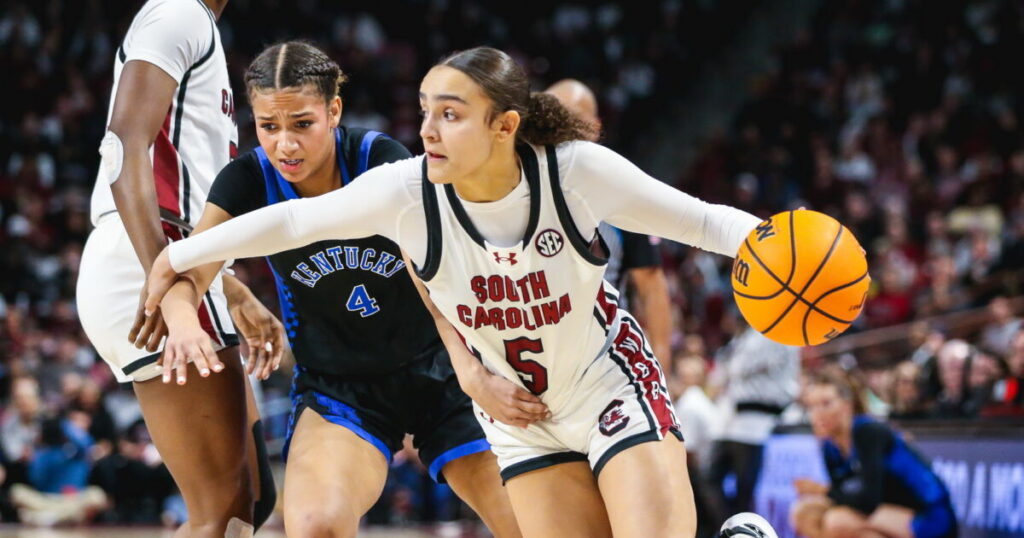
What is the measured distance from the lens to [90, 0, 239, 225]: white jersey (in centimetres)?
366

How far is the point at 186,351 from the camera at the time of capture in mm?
3252

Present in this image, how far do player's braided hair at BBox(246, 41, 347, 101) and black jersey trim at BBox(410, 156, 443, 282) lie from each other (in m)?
0.55

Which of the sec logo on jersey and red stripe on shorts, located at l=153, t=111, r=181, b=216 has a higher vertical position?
red stripe on shorts, located at l=153, t=111, r=181, b=216

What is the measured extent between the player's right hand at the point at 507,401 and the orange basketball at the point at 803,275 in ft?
2.29

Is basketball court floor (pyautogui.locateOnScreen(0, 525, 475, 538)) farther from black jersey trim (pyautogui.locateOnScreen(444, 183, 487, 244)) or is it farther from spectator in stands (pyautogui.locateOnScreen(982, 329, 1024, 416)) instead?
black jersey trim (pyautogui.locateOnScreen(444, 183, 487, 244))

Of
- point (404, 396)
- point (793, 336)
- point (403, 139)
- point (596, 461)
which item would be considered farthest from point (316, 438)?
point (403, 139)

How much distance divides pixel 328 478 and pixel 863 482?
4.24 meters

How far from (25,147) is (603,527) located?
1451cm

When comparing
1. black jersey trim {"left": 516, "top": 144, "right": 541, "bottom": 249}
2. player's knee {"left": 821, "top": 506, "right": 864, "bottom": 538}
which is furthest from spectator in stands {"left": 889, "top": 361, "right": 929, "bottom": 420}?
black jersey trim {"left": 516, "top": 144, "right": 541, "bottom": 249}

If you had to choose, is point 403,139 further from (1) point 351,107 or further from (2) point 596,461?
(2) point 596,461

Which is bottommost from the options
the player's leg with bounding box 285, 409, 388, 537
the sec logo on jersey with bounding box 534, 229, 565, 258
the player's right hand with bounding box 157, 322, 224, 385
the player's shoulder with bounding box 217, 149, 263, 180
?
the player's leg with bounding box 285, 409, 388, 537

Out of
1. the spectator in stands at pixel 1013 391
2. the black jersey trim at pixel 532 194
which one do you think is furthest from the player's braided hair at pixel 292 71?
the spectator in stands at pixel 1013 391

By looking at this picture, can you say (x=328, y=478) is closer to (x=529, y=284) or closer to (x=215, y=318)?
(x=215, y=318)

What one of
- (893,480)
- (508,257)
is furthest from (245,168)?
(893,480)
